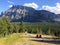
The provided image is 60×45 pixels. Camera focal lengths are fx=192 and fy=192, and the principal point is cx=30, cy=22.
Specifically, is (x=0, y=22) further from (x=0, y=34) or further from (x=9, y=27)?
(x=9, y=27)

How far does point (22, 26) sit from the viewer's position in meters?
147

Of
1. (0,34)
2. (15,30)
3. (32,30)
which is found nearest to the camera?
(0,34)

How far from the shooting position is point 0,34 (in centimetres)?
8319

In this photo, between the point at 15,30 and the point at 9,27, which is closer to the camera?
the point at 9,27

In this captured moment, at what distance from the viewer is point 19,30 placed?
15212cm

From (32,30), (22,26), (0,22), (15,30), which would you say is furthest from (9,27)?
(32,30)

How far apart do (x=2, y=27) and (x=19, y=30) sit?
67299 millimetres

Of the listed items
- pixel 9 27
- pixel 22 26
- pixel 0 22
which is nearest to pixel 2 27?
pixel 0 22

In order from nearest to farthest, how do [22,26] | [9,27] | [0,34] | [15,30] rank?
[0,34] → [9,27] → [15,30] → [22,26]

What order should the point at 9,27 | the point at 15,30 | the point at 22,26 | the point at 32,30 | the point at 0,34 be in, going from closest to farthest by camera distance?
the point at 0,34 → the point at 9,27 → the point at 15,30 → the point at 22,26 → the point at 32,30

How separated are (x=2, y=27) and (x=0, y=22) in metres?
2.59

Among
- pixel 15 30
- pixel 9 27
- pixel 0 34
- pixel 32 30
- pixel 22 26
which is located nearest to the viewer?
pixel 0 34

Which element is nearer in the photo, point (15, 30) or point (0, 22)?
point (0, 22)

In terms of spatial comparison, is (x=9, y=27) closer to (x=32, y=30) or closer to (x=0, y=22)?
(x=0, y=22)
